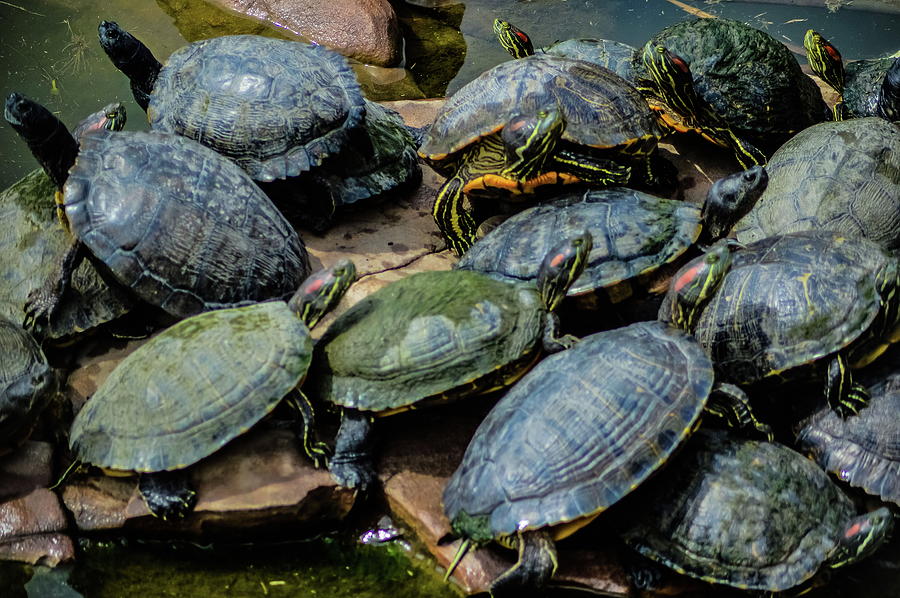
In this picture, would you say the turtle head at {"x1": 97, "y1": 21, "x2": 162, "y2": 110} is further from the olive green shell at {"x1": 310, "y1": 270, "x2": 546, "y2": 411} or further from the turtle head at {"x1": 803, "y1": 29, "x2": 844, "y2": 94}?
the turtle head at {"x1": 803, "y1": 29, "x2": 844, "y2": 94}

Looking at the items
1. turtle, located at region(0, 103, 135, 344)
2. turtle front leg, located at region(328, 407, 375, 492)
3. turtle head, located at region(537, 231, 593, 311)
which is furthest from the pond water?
turtle head, located at region(537, 231, 593, 311)

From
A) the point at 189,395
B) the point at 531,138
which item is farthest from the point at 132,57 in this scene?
the point at 189,395

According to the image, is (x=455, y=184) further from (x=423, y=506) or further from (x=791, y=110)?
(x=791, y=110)

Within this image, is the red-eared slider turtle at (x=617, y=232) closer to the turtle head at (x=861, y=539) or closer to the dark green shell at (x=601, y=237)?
the dark green shell at (x=601, y=237)

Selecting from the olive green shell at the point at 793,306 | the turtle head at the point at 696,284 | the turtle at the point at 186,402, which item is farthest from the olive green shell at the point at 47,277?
the olive green shell at the point at 793,306

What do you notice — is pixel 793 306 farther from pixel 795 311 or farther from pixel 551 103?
pixel 551 103

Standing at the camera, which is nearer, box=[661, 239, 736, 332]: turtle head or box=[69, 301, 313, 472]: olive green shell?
box=[69, 301, 313, 472]: olive green shell
